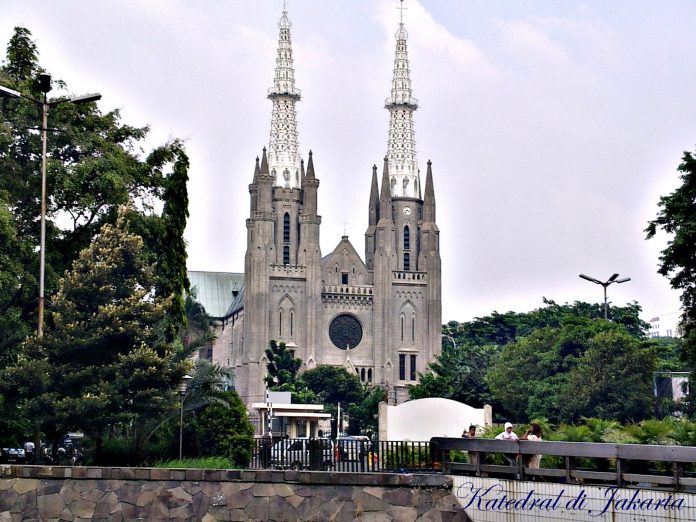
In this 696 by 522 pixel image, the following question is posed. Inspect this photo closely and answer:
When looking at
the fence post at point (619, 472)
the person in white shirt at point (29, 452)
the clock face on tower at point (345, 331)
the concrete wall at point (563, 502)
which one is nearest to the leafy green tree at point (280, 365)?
the clock face on tower at point (345, 331)

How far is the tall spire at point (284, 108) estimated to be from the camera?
140125 millimetres

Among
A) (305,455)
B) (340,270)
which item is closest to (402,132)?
(340,270)

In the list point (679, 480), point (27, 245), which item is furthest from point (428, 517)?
point (27, 245)

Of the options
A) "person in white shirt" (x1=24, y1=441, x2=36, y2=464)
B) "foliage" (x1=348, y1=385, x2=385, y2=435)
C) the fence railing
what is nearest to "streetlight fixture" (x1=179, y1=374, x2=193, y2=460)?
"person in white shirt" (x1=24, y1=441, x2=36, y2=464)

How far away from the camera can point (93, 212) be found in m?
41.4

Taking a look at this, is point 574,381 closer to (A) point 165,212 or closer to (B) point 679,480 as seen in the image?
(A) point 165,212

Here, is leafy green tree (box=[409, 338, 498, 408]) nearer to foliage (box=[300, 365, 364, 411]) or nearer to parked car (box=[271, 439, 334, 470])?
foliage (box=[300, 365, 364, 411])

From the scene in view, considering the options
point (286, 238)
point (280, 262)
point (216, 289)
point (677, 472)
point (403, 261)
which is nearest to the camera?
point (677, 472)

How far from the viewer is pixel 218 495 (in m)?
23.2

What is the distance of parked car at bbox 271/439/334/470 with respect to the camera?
83.1 ft

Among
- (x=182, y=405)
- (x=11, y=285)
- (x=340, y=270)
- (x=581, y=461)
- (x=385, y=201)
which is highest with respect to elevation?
(x=385, y=201)

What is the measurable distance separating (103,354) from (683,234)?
53.3 ft

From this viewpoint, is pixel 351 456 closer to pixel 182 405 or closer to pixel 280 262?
pixel 182 405

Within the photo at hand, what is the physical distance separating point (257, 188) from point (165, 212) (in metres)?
91.8
